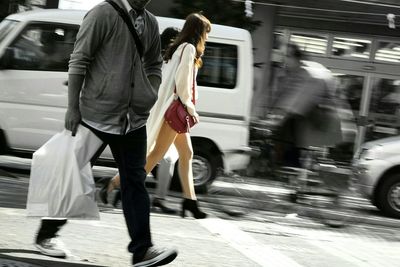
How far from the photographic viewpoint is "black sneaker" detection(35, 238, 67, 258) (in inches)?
186

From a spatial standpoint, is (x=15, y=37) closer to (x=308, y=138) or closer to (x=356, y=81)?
(x=308, y=138)

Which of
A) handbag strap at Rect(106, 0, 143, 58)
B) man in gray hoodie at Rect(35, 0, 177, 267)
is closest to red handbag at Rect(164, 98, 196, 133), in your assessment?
man in gray hoodie at Rect(35, 0, 177, 267)

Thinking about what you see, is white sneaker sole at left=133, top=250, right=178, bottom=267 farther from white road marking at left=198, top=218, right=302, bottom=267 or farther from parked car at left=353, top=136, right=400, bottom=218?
parked car at left=353, top=136, right=400, bottom=218

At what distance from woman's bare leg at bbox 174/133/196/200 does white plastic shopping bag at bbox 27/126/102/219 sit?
2262 mm

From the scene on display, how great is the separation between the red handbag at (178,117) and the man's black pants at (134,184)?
2.01m

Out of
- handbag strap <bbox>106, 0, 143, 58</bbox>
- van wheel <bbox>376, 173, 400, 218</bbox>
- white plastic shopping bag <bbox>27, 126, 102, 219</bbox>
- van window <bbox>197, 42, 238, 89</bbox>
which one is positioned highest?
handbag strap <bbox>106, 0, 143, 58</bbox>

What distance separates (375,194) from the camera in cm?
984

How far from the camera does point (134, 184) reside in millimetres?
4445

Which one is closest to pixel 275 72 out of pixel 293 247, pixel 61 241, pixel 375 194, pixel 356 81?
pixel 356 81

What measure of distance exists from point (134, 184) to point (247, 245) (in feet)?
6.32

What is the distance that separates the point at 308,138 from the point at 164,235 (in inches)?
96.0

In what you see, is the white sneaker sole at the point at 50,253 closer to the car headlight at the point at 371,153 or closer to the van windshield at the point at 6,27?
the van windshield at the point at 6,27

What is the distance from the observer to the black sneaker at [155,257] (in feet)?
14.2

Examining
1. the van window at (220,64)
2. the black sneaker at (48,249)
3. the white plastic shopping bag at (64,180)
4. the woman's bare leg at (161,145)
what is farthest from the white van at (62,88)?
the white plastic shopping bag at (64,180)
